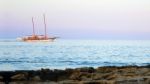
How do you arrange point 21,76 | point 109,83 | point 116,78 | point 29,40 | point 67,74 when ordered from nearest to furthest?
1. point 109,83
2. point 116,78
3. point 21,76
4. point 67,74
5. point 29,40

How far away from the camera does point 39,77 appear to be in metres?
20.0

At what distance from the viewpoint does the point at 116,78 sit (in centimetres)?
1828

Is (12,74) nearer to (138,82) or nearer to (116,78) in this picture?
(116,78)

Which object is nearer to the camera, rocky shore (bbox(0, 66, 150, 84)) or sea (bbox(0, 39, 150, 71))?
rocky shore (bbox(0, 66, 150, 84))

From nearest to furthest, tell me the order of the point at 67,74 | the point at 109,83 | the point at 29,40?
the point at 109,83
the point at 67,74
the point at 29,40

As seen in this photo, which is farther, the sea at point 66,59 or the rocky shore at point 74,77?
the sea at point 66,59

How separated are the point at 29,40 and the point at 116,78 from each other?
356 feet

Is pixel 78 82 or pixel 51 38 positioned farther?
pixel 51 38

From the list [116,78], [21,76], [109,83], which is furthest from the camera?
[21,76]

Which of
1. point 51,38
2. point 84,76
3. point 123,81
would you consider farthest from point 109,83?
point 51,38

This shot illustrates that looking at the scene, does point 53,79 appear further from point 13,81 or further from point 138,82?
point 138,82

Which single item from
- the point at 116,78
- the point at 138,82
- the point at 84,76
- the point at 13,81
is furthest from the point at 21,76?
the point at 138,82

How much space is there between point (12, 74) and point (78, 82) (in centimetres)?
413

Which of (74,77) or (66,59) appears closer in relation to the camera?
(74,77)
